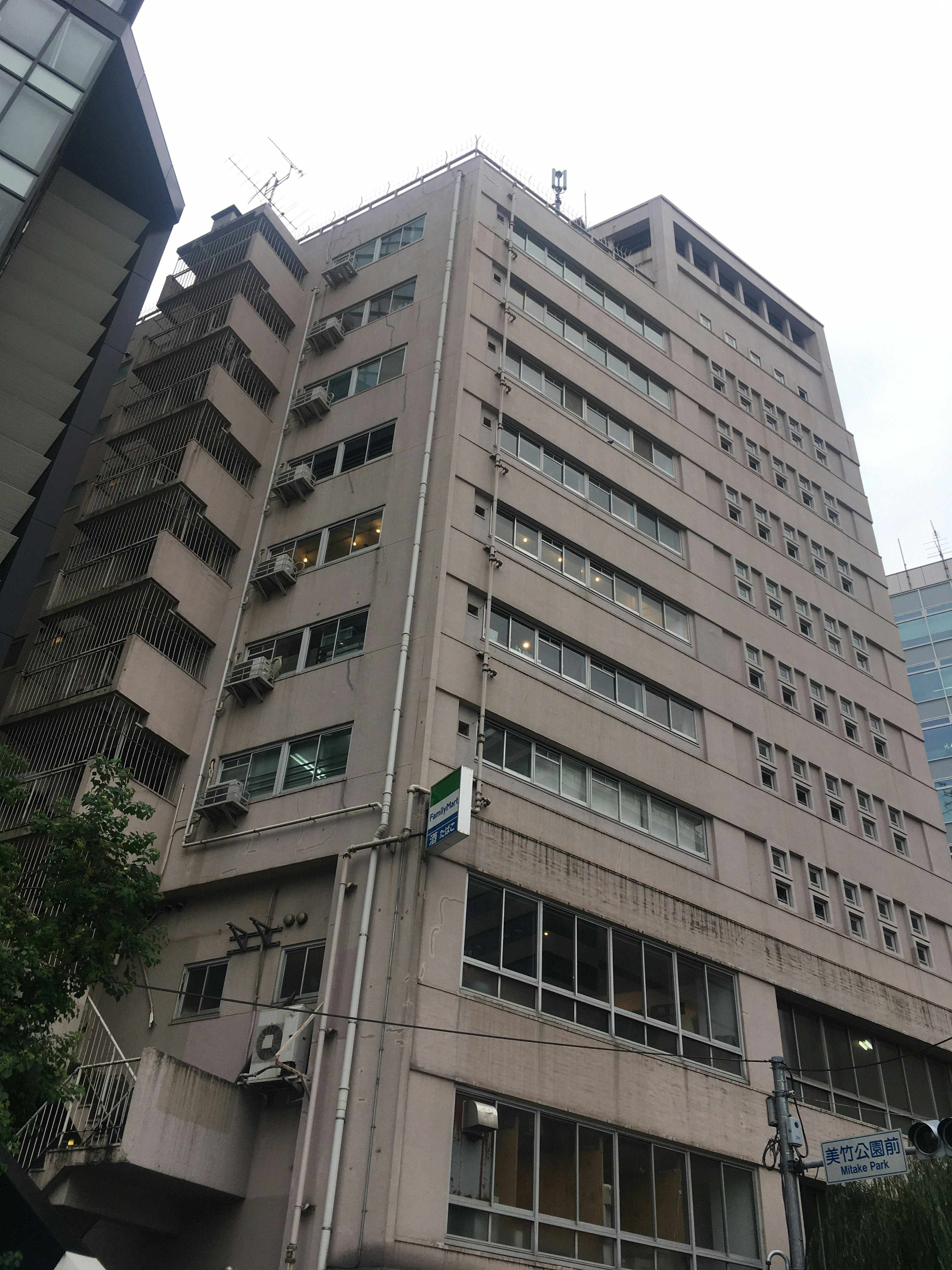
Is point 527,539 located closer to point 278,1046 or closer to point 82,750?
point 82,750

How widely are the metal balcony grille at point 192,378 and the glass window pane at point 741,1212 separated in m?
22.8

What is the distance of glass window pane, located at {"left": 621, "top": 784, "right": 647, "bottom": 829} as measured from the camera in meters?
24.1

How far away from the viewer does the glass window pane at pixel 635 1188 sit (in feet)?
62.2

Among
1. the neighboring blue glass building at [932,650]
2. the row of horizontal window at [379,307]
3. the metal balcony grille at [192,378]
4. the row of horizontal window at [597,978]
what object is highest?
the neighboring blue glass building at [932,650]

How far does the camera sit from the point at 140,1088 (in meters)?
16.7

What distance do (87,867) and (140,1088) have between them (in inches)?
141

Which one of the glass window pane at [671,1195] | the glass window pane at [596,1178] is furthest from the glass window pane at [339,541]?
the glass window pane at [671,1195]

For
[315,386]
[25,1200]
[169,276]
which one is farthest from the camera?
[169,276]

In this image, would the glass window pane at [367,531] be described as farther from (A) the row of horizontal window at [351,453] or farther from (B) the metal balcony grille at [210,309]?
(B) the metal balcony grille at [210,309]

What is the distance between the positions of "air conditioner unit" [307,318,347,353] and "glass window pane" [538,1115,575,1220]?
21.8 metres

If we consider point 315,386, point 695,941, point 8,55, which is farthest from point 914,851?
point 8,55

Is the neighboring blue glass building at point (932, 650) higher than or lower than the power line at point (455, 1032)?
higher

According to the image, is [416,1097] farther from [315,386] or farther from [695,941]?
[315,386]

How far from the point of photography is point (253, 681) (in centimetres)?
2427
